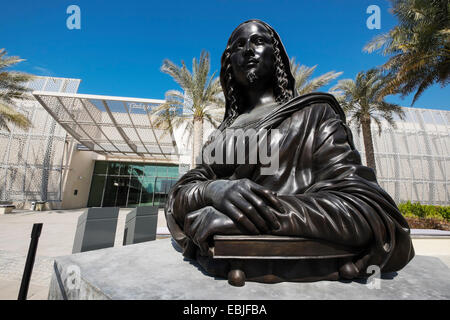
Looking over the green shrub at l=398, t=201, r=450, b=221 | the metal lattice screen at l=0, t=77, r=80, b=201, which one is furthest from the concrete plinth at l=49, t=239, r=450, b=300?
the metal lattice screen at l=0, t=77, r=80, b=201

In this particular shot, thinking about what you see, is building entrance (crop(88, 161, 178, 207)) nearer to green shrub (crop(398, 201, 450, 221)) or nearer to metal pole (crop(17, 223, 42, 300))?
green shrub (crop(398, 201, 450, 221))

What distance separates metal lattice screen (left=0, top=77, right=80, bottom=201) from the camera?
19.2 metres

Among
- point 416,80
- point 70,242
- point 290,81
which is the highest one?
point 416,80

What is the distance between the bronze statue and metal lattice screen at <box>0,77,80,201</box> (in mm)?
23660

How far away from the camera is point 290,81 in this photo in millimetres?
2250

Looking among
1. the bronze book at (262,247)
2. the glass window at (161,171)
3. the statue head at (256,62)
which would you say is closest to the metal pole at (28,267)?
the bronze book at (262,247)

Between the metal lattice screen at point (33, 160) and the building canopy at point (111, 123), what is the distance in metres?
3.03

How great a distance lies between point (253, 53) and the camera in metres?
1.91

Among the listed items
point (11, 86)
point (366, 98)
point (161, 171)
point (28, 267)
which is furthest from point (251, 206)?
point (161, 171)

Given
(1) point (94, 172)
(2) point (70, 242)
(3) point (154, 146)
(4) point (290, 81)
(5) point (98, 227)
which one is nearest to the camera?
(4) point (290, 81)

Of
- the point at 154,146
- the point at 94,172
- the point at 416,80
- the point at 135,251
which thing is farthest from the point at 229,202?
the point at 94,172

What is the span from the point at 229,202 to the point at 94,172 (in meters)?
27.1

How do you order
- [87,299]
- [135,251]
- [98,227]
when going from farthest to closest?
[98,227] → [135,251] → [87,299]

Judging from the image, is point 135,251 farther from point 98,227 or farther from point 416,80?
point 416,80
